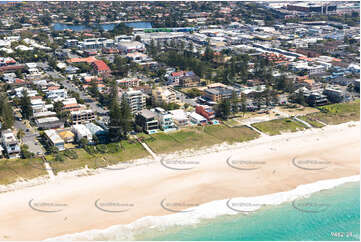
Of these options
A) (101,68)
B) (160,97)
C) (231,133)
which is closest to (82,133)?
(160,97)

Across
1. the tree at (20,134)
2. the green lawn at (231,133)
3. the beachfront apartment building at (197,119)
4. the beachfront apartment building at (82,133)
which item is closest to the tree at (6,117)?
the tree at (20,134)

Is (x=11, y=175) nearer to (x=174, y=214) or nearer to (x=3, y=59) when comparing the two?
(x=174, y=214)

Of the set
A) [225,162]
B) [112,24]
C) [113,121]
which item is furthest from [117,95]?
[112,24]

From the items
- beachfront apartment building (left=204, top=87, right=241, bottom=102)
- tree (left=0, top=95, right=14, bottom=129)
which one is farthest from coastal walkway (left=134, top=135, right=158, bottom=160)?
beachfront apartment building (left=204, top=87, right=241, bottom=102)

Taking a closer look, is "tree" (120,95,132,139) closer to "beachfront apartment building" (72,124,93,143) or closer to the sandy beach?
"beachfront apartment building" (72,124,93,143)

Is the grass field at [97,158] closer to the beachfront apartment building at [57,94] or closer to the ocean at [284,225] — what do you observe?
the ocean at [284,225]
